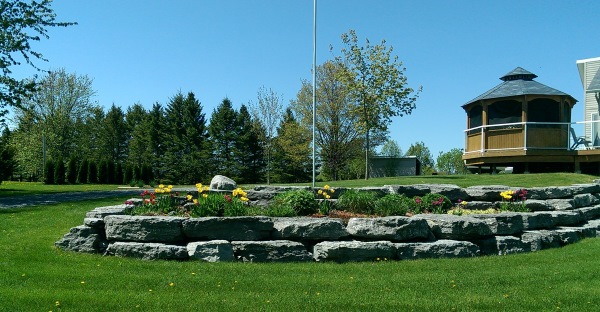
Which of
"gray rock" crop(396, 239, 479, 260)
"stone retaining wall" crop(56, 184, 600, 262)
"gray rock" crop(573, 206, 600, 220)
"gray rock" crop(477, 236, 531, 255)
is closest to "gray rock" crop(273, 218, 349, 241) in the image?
"stone retaining wall" crop(56, 184, 600, 262)

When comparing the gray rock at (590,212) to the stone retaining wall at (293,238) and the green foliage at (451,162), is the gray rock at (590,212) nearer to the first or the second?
the stone retaining wall at (293,238)

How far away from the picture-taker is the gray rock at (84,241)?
7.61 meters

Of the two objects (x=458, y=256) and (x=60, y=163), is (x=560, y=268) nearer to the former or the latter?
(x=458, y=256)

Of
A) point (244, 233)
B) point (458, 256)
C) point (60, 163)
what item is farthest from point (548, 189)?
point (60, 163)

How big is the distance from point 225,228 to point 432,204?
442 centimetres

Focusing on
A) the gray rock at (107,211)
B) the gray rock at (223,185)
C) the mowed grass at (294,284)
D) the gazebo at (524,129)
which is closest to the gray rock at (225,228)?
the mowed grass at (294,284)

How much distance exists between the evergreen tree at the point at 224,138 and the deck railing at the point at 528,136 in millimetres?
25035

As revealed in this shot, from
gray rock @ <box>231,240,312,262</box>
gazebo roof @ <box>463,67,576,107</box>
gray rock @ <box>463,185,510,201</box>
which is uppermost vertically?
gazebo roof @ <box>463,67,576,107</box>

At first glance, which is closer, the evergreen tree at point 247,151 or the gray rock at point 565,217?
the gray rock at point 565,217

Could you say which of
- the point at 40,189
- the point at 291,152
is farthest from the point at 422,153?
the point at 40,189

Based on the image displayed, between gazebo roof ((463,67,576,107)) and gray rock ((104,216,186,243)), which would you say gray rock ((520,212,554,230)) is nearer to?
gray rock ((104,216,186,243))

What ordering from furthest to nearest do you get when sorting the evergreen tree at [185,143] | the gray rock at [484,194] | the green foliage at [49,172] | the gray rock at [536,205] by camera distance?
the evergreen tree at [185,143] < the green foliage at [49,172] < the gray rock at [484,194] < the gray rock at [536,205]

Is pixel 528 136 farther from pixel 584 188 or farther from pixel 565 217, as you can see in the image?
pixel 565 217

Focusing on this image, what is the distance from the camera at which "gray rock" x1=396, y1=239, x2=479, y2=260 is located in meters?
7.59
